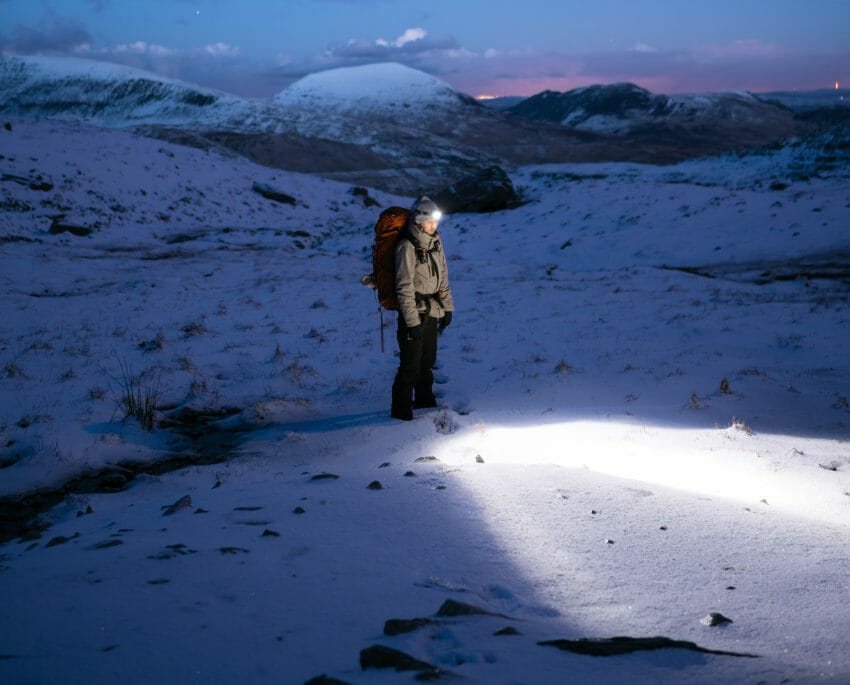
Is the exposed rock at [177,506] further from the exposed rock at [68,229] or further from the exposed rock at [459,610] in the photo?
the exposed rock at [68,229]

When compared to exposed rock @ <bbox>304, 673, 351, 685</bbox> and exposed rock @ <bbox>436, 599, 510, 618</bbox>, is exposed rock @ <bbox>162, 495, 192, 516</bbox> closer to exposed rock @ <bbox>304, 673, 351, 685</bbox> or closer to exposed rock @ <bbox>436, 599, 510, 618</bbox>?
exposed rock @ <bbox>436, 599, 510, 618</bbox>

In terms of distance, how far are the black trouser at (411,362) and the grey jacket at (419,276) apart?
0.14 m

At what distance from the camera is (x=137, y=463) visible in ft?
19.2

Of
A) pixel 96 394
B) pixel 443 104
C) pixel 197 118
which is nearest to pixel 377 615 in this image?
pixel 96 394

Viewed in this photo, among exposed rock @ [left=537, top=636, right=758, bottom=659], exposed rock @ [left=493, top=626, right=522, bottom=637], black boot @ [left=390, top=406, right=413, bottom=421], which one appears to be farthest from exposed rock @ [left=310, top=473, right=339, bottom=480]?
exposed rock @ [left=537, top=636, right=758, bottom=659]

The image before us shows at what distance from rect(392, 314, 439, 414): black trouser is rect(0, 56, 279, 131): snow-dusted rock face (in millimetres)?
78256

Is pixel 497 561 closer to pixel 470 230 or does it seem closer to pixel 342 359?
pixel 342 359

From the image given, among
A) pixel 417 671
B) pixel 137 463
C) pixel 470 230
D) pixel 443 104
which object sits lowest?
pixel 137 463

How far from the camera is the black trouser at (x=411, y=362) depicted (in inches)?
249

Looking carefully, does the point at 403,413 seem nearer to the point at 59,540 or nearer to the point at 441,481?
the point at 441,481

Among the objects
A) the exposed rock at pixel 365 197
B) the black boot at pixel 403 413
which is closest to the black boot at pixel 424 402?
the black boot at pixel 403 413

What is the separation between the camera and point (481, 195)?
29.8 m

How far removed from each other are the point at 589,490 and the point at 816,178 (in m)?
28.7

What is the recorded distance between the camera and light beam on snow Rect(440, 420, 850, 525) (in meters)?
4.23
